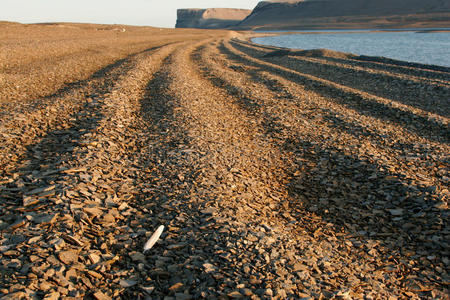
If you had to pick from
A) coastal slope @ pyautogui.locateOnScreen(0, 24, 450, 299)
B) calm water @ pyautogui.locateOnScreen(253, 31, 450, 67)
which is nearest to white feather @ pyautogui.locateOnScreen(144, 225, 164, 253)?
coastal slope @ pyautogui.locateOnScreen(0, 24, 450, 299)

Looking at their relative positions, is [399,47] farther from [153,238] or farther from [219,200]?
[153,238]

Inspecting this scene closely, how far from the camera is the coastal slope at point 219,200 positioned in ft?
15.8

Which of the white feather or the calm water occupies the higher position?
the calm water

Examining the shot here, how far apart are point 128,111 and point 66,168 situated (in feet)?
20.7

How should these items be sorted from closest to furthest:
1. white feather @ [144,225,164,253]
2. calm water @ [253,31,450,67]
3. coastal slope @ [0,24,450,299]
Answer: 1. coastal slope @ [0,24,450,299]
2. white feather @ [144,225,164,253]
3. calm water @ [253,31,450,67]

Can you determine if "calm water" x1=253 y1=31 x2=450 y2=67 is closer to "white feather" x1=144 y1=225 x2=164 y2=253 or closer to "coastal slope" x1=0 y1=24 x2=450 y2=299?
"coastal slope" x1=0 y1=24 x2=450 y2=299

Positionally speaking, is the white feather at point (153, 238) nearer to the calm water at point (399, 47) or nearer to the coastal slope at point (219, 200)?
the coastal slope at point (219, 200)

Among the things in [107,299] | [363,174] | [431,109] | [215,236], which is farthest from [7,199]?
[431,109]

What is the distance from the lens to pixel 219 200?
6891 mm

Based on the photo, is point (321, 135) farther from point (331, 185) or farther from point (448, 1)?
point (448, 1)

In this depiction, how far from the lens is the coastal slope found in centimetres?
480

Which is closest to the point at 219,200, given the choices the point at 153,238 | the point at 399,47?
the point at 153,238

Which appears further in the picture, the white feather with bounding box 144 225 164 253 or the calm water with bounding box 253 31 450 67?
the calm water with bounding box 253 31 450 67

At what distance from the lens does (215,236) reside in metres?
5.69
